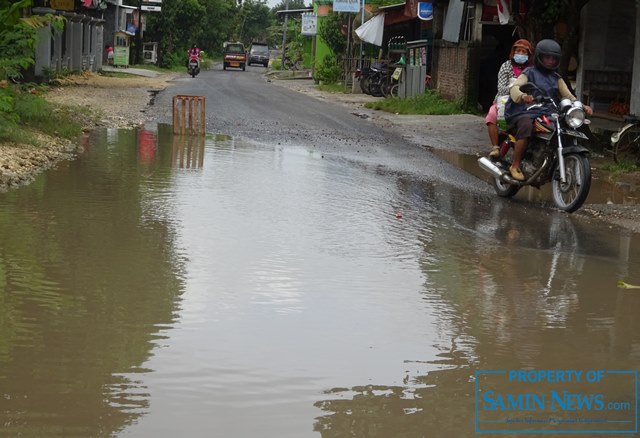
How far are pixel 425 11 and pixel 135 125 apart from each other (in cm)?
1489

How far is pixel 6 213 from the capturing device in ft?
27.2

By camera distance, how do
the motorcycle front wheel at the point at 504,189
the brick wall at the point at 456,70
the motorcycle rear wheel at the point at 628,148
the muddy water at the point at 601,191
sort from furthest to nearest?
1. the brick wall at the point at 456,70
2. the motorcycle rear wheel at the point at 628,148
3. the muddy water at the point at 601,191
4. the motorcycle front wheel at the point at 504,189

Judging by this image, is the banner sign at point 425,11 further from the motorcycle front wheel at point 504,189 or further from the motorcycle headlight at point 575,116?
the motorcycle headlight at point 575,116

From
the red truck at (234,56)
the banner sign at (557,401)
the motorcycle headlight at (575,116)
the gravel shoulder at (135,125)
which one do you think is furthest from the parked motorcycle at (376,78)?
the red truck at (234,56)

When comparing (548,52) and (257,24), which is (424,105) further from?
(257,24)

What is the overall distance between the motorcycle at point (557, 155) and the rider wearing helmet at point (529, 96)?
0.08 metres

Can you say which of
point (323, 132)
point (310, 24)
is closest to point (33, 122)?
point (323, 132)

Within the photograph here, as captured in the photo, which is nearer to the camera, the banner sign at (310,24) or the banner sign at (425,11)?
the banner sign at (425,11)

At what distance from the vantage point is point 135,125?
17.8m

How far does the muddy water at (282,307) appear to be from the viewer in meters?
4.31

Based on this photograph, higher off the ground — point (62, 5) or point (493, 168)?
point (62, 5)

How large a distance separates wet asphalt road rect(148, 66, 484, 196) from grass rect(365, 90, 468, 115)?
1.40 m

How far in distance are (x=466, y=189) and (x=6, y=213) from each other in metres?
5.60

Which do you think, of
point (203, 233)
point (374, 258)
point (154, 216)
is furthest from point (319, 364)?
point (154, 216)
